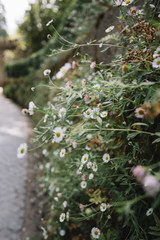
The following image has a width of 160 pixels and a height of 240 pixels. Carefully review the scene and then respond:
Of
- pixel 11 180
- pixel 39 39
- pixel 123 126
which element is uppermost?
pixel 39 39

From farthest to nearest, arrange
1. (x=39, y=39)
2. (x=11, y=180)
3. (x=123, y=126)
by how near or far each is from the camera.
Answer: (x=39, y=39) → (x=11, y=180) → (x=123, y=126)

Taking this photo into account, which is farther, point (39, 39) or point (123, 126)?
point (39, 39)

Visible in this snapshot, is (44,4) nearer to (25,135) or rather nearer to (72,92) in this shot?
(25,135)

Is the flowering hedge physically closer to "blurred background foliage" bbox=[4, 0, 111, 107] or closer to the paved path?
the paved path

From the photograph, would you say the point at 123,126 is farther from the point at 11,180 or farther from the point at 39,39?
the point at 39,39

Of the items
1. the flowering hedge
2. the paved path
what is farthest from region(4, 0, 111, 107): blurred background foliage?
the flowering hedge

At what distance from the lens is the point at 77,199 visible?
186 centimetres

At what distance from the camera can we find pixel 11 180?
313cm

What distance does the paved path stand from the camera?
2.29 metres

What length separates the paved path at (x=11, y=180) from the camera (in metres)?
2.29

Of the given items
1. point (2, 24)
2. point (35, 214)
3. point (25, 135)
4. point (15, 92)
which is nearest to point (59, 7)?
point (15, 92)

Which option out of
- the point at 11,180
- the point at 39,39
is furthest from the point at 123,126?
the point at 39,39

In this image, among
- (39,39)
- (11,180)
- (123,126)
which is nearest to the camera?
(123,126)

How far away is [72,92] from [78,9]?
4796 mm
